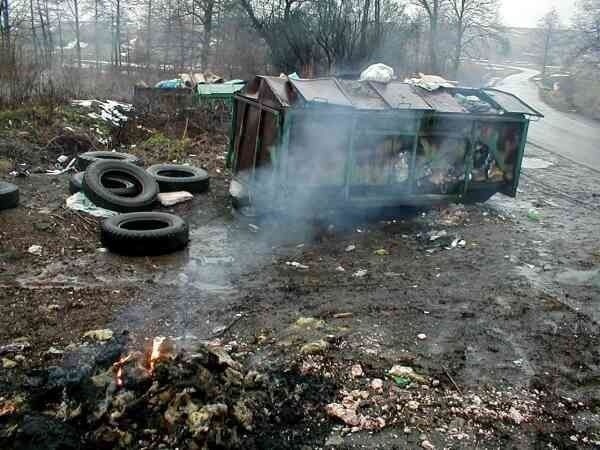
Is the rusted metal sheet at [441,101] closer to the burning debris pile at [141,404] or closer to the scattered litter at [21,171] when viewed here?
the burning debris pile at [141,404]

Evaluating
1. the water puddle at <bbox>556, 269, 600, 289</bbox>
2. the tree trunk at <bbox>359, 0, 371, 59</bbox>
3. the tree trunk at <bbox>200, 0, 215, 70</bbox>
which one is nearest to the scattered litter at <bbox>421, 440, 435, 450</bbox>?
the water puddle at <bbox>556, 269, 600, 289</bbox>

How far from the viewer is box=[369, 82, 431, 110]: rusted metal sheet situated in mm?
6699

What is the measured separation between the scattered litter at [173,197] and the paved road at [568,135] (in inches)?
335

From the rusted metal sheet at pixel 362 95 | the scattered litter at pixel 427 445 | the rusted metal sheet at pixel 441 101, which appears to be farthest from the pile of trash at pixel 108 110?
the scattered litter at pixel 427 445

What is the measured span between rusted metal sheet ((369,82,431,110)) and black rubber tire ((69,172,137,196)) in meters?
3.49

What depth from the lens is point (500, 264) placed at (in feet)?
18.8

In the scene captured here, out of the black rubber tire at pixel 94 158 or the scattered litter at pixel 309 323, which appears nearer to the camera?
the scattered litter at pixel 309 323

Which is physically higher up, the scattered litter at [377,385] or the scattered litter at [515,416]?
the scattered litter at [377,385]

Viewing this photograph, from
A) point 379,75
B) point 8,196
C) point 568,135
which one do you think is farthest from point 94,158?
point 568,135

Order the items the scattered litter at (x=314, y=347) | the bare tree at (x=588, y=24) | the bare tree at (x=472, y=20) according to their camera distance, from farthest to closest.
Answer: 1. the bare tree at (x=472, y=20)
2. the bare tree at (x=588, y=24)
3. the scattered litter at (x=314, y=347)

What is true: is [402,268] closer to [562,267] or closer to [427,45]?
[562,267]

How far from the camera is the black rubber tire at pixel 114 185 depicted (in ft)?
22.7

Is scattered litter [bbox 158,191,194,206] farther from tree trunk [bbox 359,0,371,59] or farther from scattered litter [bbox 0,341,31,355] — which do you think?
tree trunk [bbox 359,0,371,59]

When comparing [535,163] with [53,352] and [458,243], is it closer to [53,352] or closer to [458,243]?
[458,243]
